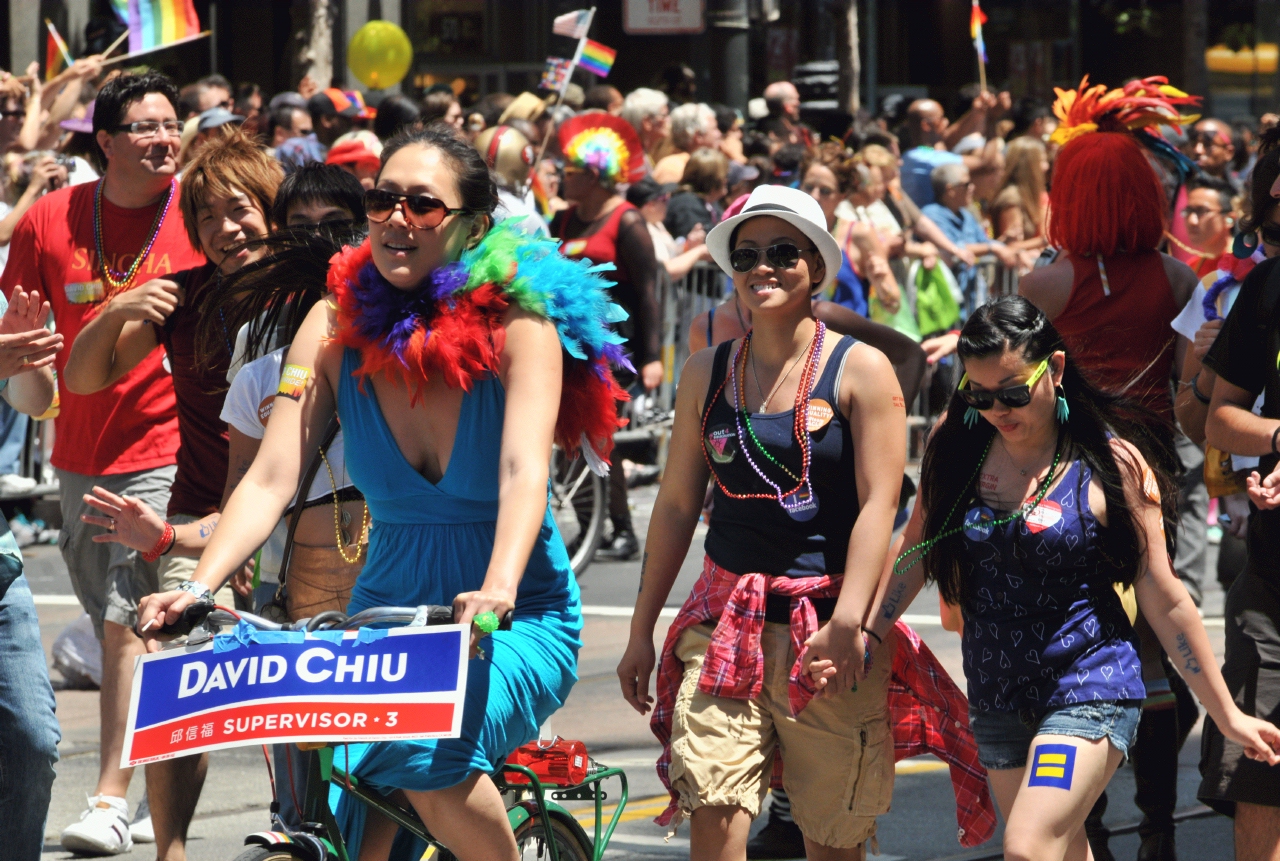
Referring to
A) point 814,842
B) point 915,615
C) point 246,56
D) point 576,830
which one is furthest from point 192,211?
point 246,56

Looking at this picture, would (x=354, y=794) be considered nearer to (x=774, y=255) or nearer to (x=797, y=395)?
(x=797, y=395)

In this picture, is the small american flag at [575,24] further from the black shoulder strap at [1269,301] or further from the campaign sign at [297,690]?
the campaign sign at [297,690]

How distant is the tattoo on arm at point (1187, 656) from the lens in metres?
3.87

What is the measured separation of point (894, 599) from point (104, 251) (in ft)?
9.81

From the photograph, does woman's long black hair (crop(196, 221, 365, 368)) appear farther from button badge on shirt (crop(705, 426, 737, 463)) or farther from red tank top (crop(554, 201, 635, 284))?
red tank top (crop(554, 201, 635, 284))

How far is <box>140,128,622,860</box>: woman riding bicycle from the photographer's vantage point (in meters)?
3.52

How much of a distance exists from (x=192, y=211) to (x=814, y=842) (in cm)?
253

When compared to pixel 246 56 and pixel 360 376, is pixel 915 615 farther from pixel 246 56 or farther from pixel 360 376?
pixel 246 56

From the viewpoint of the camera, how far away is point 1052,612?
157 inches

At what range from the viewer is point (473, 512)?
144 inches

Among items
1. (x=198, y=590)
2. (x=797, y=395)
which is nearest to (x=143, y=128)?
(x=797, y=395)

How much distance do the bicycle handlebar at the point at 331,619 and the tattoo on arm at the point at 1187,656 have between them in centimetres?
154

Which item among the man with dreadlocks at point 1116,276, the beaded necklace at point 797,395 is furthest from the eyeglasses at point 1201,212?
the beaded necklace at point 797,395

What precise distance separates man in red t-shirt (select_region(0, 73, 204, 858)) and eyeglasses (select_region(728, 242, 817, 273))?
87.4 inches
